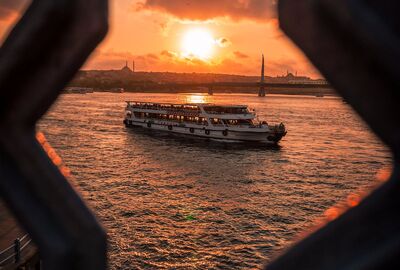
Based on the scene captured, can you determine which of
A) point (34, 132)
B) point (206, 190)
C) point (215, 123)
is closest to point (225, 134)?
point (215, 123)

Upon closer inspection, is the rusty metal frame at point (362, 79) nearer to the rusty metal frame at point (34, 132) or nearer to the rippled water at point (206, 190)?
the rippled water at point (206, 190)

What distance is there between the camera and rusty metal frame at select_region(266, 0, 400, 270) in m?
0.69

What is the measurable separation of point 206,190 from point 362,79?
26.8 m

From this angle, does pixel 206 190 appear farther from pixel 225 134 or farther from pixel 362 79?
pixel 362 79

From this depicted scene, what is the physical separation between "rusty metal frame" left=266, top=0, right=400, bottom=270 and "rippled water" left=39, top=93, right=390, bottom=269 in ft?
0.28

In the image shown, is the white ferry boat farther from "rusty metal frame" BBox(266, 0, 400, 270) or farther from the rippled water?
"rusty metal frame" BBox(266, 0, 400, 270)

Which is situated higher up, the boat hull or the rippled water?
the boat hull

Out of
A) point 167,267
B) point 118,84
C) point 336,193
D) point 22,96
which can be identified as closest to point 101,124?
point 336,193

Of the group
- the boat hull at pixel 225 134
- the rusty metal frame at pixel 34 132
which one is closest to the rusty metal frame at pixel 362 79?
the rusty metal frame at pixel 34 132

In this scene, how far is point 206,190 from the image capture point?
27250mm

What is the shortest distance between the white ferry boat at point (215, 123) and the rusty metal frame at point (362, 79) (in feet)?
144

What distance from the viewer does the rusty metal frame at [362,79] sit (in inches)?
27.1

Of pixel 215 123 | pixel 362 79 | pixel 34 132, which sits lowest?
pixel 215 123

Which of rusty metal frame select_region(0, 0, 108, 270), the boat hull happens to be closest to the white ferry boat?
the boat hull
